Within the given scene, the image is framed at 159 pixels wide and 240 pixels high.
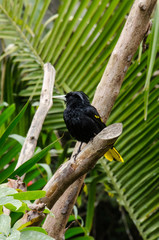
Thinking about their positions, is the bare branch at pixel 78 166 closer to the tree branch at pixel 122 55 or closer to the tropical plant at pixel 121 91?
the tree branch at pixel 122 55

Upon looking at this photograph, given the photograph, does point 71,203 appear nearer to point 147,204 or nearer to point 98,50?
point 147,204

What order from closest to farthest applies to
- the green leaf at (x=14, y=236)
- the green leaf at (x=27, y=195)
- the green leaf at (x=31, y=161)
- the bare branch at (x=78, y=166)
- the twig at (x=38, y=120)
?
the green leaf at (x=14, y=236) < the green leaf at (x=27, y=195) < the bare branch at (x=78, y=166) < the green leaf at (x=31, y=161) < the twig at (x=38, y=120)

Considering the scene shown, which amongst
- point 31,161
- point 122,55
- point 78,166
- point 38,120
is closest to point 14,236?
point 78,166

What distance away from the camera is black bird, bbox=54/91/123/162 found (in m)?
1.96

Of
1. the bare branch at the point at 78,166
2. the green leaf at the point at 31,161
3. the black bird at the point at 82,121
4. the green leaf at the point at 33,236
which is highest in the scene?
the green leaf at the point at 33,236

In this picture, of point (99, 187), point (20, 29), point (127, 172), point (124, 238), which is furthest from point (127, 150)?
point (124, 238)

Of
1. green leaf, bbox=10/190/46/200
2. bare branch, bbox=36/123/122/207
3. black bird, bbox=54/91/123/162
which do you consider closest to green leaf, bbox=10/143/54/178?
bare branch, bbox=36/123/122/207

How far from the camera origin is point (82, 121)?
6.58 feet

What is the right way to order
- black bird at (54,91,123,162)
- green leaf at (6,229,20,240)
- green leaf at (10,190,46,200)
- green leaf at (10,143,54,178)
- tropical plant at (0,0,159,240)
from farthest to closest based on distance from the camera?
tropical plant at (0,0,159,240)
black bird at (54,91,123,162)
green leaf at (10,143,54,178)
green leaf at (10,190,46,200)
green leaf at (6,229,20,240)

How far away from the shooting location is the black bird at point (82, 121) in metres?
1.96

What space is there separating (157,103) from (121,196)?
0.62 metres

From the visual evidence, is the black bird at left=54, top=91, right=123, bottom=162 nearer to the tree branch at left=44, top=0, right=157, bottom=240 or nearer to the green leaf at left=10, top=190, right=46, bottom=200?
the tree branch at left=44, top=0, right=157, bottom=240

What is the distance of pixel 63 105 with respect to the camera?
2545 mm

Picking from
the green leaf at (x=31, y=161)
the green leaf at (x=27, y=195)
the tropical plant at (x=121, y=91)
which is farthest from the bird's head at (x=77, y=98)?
the green leaf at (x=27, y=195)
